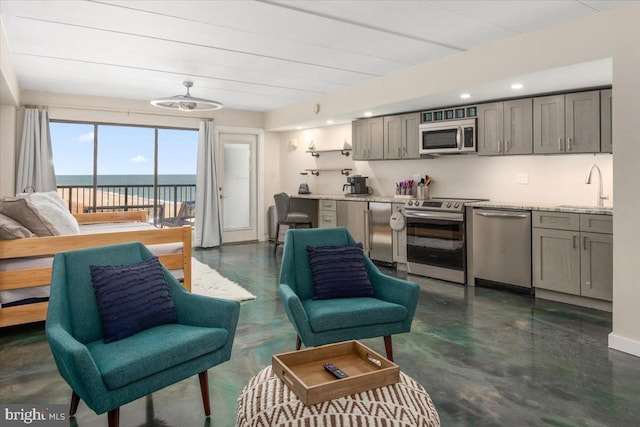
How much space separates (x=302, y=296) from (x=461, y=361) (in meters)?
1.15

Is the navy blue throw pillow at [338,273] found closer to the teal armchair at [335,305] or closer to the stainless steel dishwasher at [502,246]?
the teal armchair at [335,305]

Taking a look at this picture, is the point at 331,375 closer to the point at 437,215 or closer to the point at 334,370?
the point at 334,370

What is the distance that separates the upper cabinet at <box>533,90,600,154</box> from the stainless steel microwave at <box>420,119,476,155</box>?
2.52 ft

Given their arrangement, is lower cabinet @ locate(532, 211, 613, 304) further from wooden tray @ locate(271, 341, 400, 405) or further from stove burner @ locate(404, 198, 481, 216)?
wooden tray @ locate(271, 341, 400, 405)

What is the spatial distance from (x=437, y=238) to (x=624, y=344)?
2.39 meters

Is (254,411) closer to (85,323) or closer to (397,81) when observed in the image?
(85,323)

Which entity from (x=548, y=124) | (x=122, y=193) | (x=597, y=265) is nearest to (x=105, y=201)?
(x=122, y=193)

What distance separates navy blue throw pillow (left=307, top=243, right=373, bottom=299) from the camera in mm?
2877

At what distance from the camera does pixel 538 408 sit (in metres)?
2.25

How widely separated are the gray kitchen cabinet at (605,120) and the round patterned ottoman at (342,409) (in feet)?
11.6

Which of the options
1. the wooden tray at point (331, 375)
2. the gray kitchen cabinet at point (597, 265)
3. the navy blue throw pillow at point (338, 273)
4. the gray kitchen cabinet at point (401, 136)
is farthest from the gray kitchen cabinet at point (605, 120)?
the wooden tray at point (331, 375)

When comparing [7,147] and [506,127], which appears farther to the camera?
[7,147]

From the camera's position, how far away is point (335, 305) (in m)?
2.70

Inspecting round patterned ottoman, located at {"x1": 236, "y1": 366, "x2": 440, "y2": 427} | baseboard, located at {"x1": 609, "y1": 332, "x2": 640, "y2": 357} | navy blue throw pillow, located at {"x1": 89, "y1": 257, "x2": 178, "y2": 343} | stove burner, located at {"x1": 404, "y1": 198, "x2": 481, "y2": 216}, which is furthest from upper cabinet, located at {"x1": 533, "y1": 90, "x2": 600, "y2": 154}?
navy blue throw pillow, located at {"x1": 89, "y1": 257, "x2": 178, "y2": 343}
